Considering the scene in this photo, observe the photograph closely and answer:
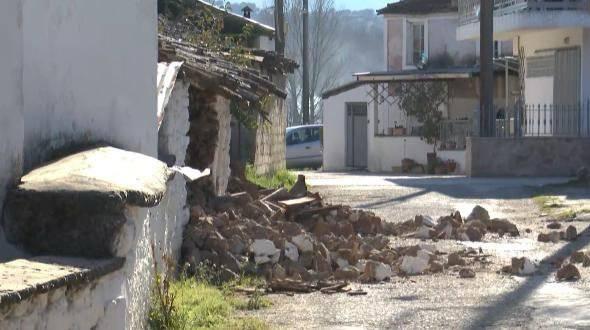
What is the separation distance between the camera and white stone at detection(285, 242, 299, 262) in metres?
12.7

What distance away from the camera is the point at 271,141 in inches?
1132

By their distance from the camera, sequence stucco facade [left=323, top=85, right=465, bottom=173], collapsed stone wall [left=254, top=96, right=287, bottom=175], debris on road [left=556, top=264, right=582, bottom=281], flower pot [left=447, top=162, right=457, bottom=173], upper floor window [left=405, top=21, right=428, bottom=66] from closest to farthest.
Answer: debris on road [left=556, top=264, right=582, bottom=281], collapsed stone wall [left=254, top=96, right=287, bottom=175], flower pot [left=447, top=162, right=457, bottom=173], stucco facade [left=323, top=85, right=465, bottom=173], upper floor window [left=405, top=21, right=428, bottom=66]

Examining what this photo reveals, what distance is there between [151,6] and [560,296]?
444cm

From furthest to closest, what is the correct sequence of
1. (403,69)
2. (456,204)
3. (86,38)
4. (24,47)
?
(403,69) < (456,204) < (86,38) < (24,47)

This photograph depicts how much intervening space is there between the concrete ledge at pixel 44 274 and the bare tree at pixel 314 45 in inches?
2486

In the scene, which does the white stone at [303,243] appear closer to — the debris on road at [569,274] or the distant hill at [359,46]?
the debris on road at [569,274]

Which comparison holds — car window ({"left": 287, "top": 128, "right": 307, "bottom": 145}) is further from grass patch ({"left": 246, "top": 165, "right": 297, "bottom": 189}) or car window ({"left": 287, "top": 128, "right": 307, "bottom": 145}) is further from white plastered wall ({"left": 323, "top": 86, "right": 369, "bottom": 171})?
grass patch ({"left": 246, "top": 165, "right": 297, "bottom": 189})

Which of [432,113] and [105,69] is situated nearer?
[105,69]

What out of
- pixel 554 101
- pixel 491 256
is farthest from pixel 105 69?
pixel 554 101

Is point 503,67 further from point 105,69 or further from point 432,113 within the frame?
point 105,69

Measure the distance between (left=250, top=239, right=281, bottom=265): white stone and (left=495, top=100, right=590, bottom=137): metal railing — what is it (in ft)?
56.4

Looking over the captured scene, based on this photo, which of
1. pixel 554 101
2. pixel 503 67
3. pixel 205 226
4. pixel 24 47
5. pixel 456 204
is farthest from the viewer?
pixel 503 67

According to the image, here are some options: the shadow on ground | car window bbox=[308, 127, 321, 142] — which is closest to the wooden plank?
the shadow on ground

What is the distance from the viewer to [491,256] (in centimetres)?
1435
